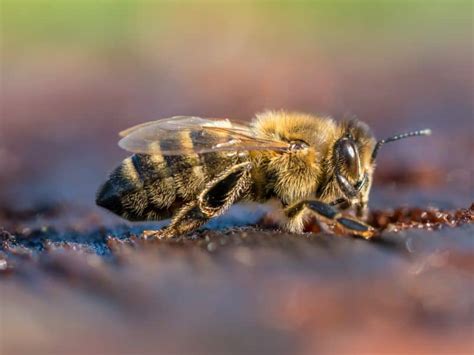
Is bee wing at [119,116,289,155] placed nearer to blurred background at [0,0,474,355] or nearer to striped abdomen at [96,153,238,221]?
striped abdomen at [96,153,238,221]

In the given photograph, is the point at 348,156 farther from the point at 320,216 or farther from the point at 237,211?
the point at 237,211

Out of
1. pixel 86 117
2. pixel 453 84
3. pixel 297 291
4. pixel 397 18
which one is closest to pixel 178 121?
pixel 297 291

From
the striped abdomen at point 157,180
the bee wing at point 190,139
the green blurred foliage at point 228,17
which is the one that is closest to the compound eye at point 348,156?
the bee wing at point 190,139

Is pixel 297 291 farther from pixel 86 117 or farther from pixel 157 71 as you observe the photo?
pixel 157 71

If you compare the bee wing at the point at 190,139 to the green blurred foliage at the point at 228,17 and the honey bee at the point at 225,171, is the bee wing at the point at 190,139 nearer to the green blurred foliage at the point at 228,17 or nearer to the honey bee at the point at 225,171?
the honey bee at the point at 225,171

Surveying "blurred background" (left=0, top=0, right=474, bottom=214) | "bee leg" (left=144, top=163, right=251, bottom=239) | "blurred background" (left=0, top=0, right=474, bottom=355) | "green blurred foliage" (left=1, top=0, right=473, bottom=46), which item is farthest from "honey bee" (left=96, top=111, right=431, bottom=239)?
"green blurred foliage" (left=1, top=0, right=473, bottom=46)

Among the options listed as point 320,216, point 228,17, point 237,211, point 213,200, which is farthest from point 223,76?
point 320,216
